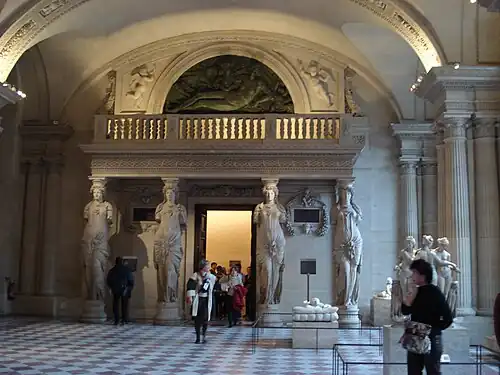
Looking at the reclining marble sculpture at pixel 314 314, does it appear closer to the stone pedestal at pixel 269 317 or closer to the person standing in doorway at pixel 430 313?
the stone pedestal at pixel 269 317

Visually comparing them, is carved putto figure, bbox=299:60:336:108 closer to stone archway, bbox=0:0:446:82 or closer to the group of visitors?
stone archway, bbox=0:0:446:82

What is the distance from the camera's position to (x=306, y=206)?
16828 millimetres

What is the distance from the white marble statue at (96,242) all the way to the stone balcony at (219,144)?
0.66 m

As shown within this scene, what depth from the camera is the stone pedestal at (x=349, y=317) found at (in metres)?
15.4

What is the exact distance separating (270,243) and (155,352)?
5257mm

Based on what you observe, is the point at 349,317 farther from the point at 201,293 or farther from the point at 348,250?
the point at 201,293

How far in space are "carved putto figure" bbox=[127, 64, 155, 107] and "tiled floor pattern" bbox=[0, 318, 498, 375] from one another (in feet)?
19.3

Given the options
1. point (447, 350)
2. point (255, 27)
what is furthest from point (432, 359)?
point (255, 27)

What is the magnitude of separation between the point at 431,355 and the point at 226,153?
10.5 m

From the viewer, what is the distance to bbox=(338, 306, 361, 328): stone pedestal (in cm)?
1536

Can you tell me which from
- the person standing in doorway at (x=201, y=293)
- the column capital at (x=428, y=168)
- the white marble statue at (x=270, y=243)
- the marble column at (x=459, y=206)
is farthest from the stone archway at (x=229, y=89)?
the person standing in doorway at (x=201, y=293)

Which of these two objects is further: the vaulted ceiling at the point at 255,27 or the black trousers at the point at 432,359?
the vaulted ceiling at the point at 255,27

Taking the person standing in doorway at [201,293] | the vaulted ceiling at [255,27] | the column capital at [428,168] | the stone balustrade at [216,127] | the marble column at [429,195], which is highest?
the vaulted ceiling at [255,27]

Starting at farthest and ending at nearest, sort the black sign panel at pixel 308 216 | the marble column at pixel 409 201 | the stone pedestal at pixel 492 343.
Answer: the black sign panel at pixel 308 216 → the marble column at pixel 409 201 → the stone pedestal at pixel 492 343
